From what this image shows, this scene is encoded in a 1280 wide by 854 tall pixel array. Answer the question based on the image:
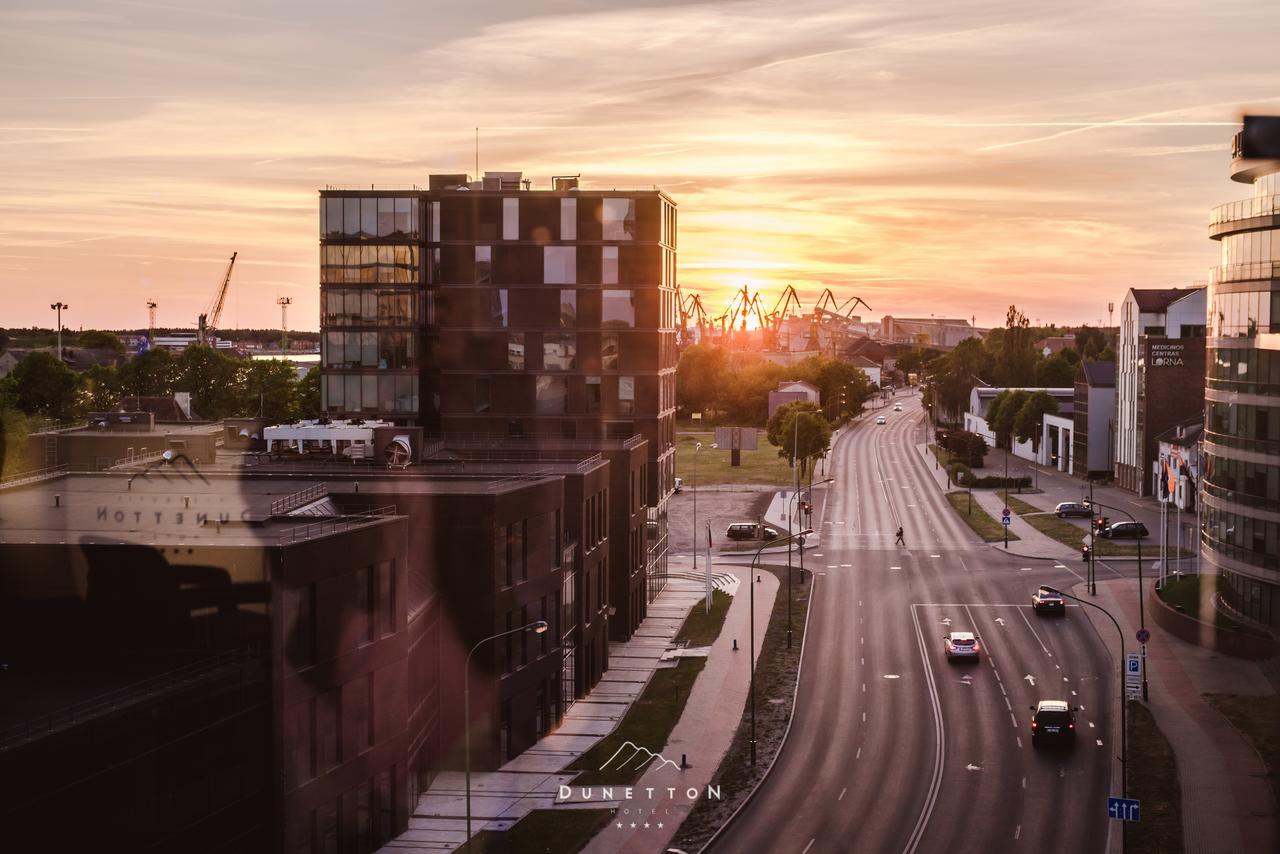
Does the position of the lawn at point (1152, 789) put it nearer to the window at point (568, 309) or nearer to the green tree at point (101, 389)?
the window at point (568, 309)

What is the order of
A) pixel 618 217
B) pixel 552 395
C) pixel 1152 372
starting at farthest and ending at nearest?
pixel 1152 372 < pixel 552 395 < pixel 618 217

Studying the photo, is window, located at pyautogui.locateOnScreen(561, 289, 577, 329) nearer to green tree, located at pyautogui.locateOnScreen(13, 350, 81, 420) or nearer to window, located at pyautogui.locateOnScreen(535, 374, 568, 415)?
window, located at pyautogui.locateOnScreen(535, 374, 568, 415)

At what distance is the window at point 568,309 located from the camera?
80375 mm

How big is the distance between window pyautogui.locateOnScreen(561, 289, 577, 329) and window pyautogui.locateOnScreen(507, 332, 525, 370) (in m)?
2.81

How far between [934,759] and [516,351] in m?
43.5

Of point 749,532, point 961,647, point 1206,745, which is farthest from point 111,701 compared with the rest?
point 749,532

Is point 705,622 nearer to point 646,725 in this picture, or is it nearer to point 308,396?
point 646,725

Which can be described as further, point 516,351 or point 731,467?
point 731,467

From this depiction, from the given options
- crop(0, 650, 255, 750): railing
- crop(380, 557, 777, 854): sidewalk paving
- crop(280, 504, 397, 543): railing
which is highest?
crop(280, 504, 397, 543): railing

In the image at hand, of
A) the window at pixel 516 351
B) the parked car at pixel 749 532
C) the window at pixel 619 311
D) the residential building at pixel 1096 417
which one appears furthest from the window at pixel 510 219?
the residential building at pixel 1096 417

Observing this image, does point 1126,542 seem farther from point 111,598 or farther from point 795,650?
point 111,598

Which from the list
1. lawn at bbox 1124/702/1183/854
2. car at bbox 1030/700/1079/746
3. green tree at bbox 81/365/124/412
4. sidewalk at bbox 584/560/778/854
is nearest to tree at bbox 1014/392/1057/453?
sidewalk at bbox 584/560/778/854

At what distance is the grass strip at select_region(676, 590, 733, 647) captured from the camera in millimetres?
66125

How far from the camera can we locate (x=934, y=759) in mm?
45250
